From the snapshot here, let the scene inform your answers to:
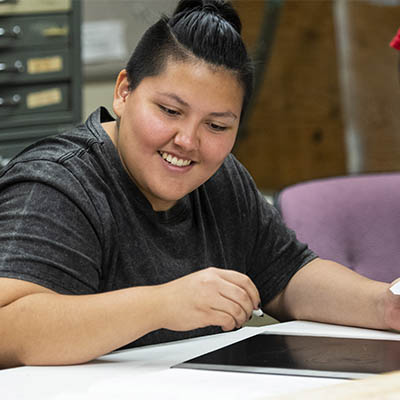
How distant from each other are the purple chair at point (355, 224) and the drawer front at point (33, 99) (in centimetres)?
101

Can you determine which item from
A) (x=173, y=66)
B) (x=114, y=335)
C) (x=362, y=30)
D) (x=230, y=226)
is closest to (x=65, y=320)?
(x=114, y=335)

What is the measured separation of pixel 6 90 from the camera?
7.55 feet

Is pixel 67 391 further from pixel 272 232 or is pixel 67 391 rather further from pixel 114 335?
pixel 272 232

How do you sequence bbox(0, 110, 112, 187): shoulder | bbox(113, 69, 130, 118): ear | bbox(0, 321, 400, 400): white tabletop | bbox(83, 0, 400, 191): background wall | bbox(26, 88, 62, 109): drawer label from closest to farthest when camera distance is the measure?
bbox(0, 321, 400, 400): white tabletop
bbox(0, 110, 112, 187): shoulder
bbox(113, 69, 130, 118): ear
bbox(26, 88, 62, 109): drawer label
bbox(83, 0, 400, 191): background wall

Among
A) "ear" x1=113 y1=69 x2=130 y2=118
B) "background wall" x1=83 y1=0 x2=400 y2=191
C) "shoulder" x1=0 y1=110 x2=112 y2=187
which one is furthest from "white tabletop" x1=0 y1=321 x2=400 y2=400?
"background wall" x1=83 y1=0 x2=400 y2=191

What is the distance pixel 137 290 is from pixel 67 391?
7.8 inches

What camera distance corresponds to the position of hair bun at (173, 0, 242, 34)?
3.97 feet

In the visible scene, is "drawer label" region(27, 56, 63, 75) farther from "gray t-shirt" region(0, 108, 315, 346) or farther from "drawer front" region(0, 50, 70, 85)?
"gray t-shirt" region(0, 108, 315, 346)

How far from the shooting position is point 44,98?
236 cm

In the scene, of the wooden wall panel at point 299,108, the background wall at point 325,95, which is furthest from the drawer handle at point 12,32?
the wooden wall panel at point 299,108

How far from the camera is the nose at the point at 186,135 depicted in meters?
1.10

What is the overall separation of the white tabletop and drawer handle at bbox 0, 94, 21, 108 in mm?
1424

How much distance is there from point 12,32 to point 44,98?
223 millimetres

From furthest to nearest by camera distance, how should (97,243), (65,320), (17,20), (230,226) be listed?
(17,20)
(230,226)
(97,243)
(65,320)
